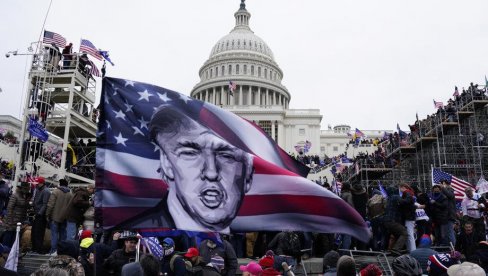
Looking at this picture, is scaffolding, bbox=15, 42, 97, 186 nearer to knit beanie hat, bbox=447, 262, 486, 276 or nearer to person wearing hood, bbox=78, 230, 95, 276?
person wearing hood, bbox=78, 230, 95, 276

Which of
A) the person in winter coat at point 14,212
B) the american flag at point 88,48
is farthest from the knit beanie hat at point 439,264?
the american flag at point 88,48

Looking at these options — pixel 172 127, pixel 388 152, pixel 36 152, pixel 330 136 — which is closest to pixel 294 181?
pixel 172 127

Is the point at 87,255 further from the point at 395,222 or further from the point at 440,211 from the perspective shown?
the point at 440,211

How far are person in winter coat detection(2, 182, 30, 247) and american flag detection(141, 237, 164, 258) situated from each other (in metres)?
3.93

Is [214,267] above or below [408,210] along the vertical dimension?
below

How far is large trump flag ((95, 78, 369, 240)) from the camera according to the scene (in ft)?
15.1

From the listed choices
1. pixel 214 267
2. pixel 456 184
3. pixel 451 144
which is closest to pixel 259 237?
pixel 214 267

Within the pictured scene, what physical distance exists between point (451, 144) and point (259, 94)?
6505cm

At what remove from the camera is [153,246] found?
6.91 m

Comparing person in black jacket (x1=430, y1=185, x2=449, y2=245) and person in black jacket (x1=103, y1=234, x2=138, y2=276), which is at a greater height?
person in black jacket (x1=430, y1=185, x2=449, y2=245)

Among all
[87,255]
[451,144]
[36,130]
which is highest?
[451,144]

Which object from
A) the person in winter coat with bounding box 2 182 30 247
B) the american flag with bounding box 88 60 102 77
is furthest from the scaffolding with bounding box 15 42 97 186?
the person in winter coat with bounding box 2 182 30 247

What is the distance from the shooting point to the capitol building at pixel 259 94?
7712 centimetres

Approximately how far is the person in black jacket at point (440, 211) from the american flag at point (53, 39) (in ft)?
64.5
